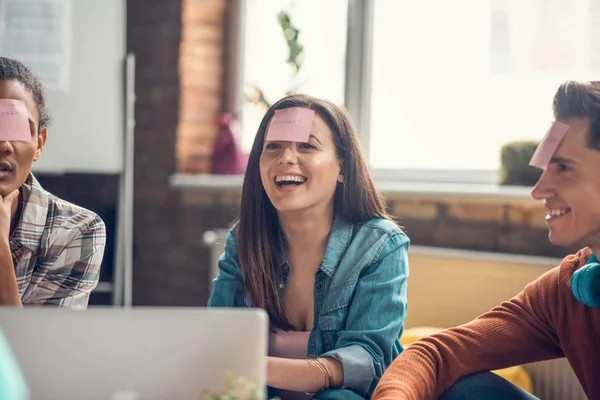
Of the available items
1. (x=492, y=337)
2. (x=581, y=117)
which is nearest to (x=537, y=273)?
(x=492, y=337)

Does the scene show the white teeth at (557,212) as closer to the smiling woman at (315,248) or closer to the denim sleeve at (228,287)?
the smiling woman at (315,248)

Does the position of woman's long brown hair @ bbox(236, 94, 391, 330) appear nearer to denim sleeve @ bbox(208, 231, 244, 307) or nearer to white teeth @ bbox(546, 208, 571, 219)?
denim sleeve @ bbox(208, 231, 244, 307)

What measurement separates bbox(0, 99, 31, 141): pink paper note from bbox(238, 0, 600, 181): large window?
175 cm

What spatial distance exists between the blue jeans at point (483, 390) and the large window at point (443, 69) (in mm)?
1480

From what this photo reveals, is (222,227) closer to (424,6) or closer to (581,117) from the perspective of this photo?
(424,6)

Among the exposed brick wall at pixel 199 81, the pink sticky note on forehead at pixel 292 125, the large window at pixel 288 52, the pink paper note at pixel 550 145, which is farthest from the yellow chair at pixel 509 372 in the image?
the exposed brick wall at pixel 199 81

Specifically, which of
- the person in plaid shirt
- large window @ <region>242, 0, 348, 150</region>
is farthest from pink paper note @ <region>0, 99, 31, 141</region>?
large window @ <region>242, 0, 348, 150</region>

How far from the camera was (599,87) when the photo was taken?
4.69 ft

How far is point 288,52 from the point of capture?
3.40 metres

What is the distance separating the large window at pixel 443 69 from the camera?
107 inches

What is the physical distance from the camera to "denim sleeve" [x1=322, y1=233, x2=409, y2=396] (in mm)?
1582

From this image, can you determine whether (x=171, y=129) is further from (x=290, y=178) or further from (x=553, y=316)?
(x=553, y=316)

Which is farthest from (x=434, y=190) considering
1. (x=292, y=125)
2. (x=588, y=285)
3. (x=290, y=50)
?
(x=588, y=285)

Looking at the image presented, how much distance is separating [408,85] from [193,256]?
122 cm
